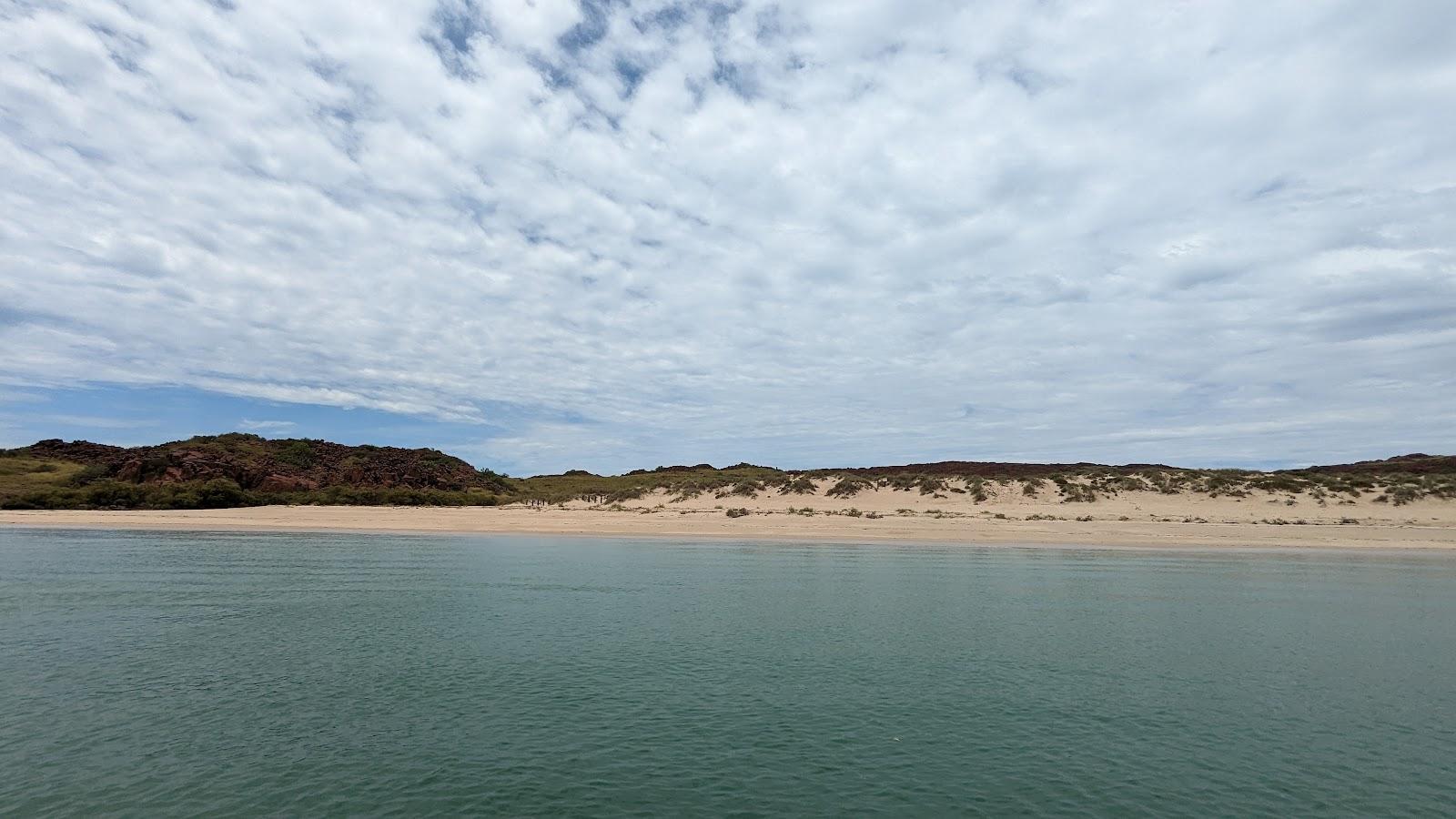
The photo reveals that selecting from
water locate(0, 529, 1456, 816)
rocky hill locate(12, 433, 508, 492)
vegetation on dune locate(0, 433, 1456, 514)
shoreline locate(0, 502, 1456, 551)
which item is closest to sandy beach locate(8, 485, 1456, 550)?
shoreline locate(0, 502, 1456, 551)

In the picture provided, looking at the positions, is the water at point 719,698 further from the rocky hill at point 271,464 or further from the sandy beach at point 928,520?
the rocky hill at point 271,464

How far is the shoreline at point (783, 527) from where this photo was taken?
37406mm

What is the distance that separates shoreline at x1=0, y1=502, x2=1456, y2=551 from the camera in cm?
3741

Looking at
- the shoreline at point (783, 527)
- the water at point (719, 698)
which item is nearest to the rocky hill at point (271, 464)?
the shoreline at point (783, 527)

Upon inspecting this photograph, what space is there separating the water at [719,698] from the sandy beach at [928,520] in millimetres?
16710

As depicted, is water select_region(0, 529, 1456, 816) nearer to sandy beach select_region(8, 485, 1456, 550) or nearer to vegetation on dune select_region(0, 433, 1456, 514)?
sandy beach select_region(8, 485, 1456, 550)

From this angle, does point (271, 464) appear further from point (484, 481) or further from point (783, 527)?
point (783, 527)

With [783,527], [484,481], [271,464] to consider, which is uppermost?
[271,464]

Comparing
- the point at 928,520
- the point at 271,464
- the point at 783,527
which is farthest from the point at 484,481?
the point at 928,520

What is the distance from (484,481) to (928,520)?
45.1 metres

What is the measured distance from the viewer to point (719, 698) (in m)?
11.4

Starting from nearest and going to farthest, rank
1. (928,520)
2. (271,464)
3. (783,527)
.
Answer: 1. (783,527)
2. (928,520)
3. (271,464)

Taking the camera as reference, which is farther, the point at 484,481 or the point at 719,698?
the point at 484,481

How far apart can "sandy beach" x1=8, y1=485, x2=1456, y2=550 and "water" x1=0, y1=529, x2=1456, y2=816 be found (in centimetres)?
1671
